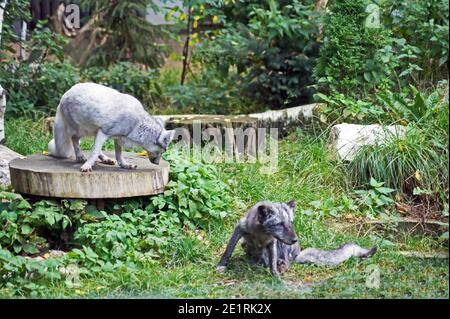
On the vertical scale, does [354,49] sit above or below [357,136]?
above

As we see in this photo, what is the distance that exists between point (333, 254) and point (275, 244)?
0.58 m

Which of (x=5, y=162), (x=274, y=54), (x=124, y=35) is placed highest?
(x=124, y=35)

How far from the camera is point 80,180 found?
6.95m

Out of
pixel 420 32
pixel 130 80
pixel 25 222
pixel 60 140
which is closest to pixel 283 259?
pixel 25 222

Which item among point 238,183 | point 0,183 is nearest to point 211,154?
point 238,183

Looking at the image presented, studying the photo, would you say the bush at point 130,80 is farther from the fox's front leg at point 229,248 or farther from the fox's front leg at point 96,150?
the fox's front leg at point 229,248

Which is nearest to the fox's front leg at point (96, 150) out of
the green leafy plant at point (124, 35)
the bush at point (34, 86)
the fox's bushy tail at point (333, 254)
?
the fox's bushy tail at point (333, 254)

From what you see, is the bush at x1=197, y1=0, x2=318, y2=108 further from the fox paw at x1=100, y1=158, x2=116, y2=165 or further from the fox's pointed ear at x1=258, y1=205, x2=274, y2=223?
the fox's pointed ear at x1=258, y1=205, x2=274, y2=223

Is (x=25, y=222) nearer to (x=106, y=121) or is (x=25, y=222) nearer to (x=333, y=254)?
(x=106, y=121)

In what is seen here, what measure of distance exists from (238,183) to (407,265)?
2.45m

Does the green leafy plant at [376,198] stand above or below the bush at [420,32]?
below

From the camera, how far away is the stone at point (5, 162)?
8.17 metres

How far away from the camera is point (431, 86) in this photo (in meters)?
10.0

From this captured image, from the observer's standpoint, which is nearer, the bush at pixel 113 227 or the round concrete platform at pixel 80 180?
the bush at pixel 113 227
